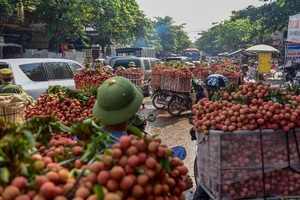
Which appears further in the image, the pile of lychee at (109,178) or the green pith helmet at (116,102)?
the green pith helmet at (116,102)

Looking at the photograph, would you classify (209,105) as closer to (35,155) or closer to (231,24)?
(35,155)

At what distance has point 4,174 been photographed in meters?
1.58

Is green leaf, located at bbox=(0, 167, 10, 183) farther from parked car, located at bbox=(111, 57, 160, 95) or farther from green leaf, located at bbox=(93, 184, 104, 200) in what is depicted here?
parked car, located at bbox=(111, 57, 160, 95)

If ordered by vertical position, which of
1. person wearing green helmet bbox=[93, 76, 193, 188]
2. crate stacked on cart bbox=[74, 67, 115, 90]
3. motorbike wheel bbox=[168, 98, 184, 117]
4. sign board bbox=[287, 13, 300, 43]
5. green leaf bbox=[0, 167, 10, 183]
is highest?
sign board bbox=[287, 13, 300, 43]

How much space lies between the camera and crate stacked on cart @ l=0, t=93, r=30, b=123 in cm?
524

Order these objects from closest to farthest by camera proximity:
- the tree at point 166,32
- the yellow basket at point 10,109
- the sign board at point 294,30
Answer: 1. the yellow basket at point 10,109
2. the sign board at point 294,30
3. the tree at point 166,32

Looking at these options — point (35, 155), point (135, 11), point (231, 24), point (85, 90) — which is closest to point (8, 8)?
A: point (85, 90)

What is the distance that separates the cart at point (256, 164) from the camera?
10.9 feet

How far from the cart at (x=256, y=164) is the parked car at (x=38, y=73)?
639cm

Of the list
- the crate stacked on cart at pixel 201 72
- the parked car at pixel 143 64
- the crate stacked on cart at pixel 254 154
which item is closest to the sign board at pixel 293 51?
the crate stacked on cart at pixel 201 72

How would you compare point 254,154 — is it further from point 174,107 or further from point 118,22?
point 118,22

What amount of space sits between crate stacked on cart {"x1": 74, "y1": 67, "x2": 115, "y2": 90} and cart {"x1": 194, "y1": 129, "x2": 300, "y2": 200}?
18.9 feet

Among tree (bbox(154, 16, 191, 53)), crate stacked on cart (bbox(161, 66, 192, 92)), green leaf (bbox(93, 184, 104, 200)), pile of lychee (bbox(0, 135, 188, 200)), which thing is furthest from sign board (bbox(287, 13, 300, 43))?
tree (bbox(154, 16, 191, 53))

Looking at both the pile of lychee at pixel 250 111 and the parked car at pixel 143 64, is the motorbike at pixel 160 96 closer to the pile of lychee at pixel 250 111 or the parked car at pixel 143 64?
the parked car at pixel 143 64
